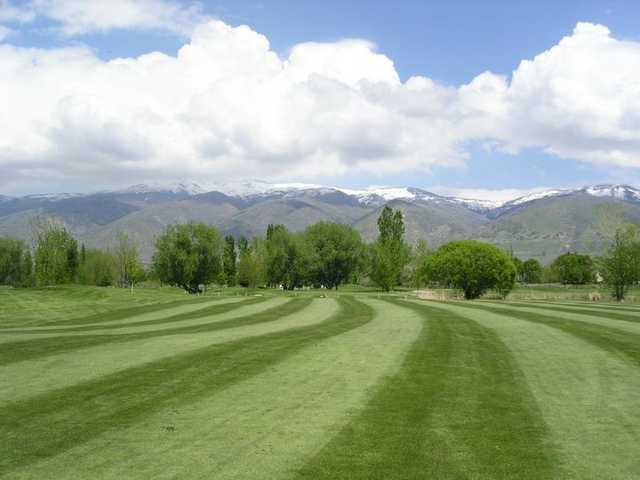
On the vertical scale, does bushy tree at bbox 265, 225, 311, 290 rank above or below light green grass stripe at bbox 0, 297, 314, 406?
above

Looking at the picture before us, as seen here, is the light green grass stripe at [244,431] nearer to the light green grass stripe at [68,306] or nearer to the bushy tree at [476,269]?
the light green grass stripe at [68,306]

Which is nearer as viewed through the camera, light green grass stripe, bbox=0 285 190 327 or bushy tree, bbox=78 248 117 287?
light green grass stripe, bbox=0 285 190 327

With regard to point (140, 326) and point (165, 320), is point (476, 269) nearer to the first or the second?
point (165, 320)

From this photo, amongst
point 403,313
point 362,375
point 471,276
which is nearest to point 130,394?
point 362,375

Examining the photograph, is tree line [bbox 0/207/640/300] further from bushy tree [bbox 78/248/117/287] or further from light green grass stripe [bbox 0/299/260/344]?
light green grass stripe [bbox 0/299/260/344]

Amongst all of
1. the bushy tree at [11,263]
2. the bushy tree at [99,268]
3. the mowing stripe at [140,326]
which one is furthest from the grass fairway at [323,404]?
the bushy tree at [11,263]

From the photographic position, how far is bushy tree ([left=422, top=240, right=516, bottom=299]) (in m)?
80.4

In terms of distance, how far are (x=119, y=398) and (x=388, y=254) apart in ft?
288

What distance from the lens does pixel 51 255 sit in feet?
273

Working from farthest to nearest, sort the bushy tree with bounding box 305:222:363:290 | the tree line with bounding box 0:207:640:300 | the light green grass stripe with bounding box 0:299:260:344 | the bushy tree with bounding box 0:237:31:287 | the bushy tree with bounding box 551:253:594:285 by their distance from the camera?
the bushy tree with bounding box 551:253:594:285, the bushy tree with bounding box 0:237:31:287, the bushy tree with bounding box 305:222:363:290, the tree line with bounding box 0:207:640:300, the light green grass stripe with bounding box 0:299:260:344

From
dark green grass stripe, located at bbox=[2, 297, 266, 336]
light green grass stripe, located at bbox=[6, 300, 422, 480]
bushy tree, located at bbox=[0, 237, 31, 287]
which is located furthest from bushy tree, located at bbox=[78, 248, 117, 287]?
light green grass stripe, located at bbox=[6, 300, 422, 480]

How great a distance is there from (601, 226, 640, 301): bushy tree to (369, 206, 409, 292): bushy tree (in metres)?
33.7

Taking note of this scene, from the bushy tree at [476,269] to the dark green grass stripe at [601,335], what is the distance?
1977 inches

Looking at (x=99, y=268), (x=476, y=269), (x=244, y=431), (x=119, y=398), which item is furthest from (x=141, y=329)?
(x=99, y=268)
